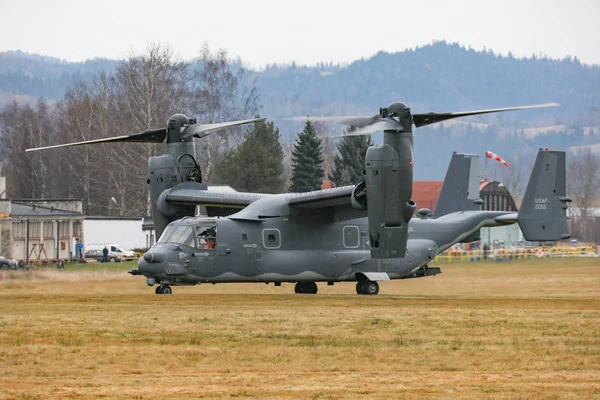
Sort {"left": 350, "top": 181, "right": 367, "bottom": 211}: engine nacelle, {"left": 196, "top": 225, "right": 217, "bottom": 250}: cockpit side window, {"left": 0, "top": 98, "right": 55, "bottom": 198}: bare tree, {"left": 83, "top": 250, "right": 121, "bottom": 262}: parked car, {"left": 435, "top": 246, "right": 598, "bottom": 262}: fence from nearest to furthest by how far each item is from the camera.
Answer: {"left": 350, "top": 181, "right": 367, "bottom": 211}: engine nacelle
{"left": 196, "top": 225, "right": 217, "bottom": 250}: cockpit side window
{"left": 435, "top": 246, "right": 598, "bottom": 262}: fence
{"left": 83, "top": 250, "right": 121, "bottom": 262}: parked car
{"left": 0, "top": 98, "right": 55, "bottom": 198}: bare tree

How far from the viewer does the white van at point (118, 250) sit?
7556 cm

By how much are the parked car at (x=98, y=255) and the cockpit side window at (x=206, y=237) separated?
40687 millimetres

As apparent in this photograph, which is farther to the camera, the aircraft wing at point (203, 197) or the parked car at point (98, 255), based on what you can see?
the parked car at point (98, 255)

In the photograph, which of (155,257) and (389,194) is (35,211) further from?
(389,194)

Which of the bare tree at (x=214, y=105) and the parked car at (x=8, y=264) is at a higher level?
the bare tree at (x=214, y=105)

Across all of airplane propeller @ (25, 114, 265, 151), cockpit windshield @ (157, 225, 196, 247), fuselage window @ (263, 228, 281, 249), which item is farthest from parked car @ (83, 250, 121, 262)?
cockpit windshield @ (157, 225, 196, 247)

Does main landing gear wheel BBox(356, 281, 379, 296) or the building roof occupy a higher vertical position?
the building roof

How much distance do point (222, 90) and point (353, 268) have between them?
58.4 m

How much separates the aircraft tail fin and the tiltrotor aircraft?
0.11 feet

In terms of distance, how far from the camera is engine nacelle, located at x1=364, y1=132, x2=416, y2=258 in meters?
32.0

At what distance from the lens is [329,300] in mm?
32594

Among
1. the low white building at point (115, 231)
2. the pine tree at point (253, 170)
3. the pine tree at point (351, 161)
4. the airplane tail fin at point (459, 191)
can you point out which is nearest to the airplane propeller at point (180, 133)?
the airplane tail fin at point (459, 191)

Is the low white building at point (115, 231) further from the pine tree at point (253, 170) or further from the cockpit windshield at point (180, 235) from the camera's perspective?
the cockpit windshield at point (180, 235)

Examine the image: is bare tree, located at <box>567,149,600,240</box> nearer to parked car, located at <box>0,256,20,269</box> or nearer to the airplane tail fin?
parked car, located at <box>0,256,20,269</box>
